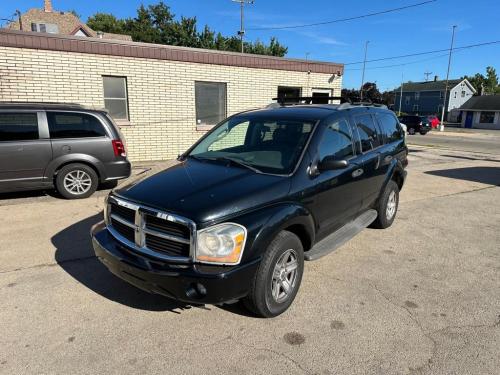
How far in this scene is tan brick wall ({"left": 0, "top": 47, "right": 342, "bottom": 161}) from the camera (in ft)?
31.1

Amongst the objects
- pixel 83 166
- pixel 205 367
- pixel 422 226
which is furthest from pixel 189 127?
pixel 205 367

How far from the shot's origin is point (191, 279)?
2.67 meters

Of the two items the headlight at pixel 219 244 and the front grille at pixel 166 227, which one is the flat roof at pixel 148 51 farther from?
the headlight at pixel 219 244

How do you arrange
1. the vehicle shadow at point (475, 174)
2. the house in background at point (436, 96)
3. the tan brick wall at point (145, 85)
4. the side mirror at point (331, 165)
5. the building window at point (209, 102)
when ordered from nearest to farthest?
the side mirror at point (331, 165)
the tan brick wall at point (145, 85)
the vehicle shadow at point (475, 174)
the building window at point (209, 102)
the house in background at point (436, 96)

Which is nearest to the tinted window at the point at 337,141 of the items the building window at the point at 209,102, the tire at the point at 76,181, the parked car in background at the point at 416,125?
the tire at the point at 76,181

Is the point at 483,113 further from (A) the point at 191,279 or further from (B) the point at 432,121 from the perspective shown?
(A) the point at 191,279

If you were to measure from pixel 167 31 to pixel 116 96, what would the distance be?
150ft

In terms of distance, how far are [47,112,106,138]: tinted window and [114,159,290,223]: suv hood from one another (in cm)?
406

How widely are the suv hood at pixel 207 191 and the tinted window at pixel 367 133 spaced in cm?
180

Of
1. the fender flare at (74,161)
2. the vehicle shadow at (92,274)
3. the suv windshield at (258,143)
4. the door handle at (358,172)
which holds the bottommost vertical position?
the vehicle shadow at (92,274)

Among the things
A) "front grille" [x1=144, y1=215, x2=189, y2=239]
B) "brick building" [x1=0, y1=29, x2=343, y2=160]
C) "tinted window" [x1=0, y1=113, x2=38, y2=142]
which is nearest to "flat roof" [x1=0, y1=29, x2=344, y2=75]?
"brick building" [x1=0, y1=29, x2=343, y2=160]

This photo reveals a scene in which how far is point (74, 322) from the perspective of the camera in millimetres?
3104

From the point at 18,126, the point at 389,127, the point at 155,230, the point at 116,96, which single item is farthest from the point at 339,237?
the point at 116,96

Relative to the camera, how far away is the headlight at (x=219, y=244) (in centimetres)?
268
